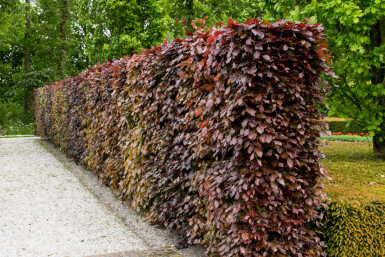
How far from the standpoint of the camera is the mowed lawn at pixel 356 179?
10.9ft

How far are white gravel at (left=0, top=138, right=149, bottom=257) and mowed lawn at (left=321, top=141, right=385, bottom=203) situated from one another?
96.5 inches

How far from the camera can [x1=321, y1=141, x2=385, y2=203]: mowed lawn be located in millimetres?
3309

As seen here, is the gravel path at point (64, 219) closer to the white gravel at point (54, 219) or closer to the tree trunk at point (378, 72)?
the white gravel at point (54, 219)

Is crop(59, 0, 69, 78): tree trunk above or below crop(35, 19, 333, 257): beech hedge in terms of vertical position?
above

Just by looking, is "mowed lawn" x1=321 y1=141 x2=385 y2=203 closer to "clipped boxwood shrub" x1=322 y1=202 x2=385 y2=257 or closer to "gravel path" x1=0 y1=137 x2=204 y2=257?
"clipped boxwood shrub" x1=322 y1=202 x2=385 y2=257

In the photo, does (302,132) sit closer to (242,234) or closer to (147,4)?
(242,234)

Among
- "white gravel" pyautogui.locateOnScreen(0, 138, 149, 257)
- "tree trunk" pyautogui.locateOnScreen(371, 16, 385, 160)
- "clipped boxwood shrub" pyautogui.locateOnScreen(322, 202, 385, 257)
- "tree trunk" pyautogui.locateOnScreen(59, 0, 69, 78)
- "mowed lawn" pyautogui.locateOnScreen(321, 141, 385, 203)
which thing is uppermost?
"tree trunk" pyautogui.locateOnScreen(59, 0, 69, 78)

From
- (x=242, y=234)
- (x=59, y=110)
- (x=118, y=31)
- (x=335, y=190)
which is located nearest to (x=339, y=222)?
(x=335, y=190)

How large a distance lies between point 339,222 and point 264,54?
178 centimetres

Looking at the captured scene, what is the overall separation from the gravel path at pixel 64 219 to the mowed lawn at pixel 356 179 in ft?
5.77

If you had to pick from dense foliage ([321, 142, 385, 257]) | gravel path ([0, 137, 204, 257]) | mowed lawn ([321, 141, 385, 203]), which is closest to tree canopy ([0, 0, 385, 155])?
mowed lawn ([321, 141, 385, 203])

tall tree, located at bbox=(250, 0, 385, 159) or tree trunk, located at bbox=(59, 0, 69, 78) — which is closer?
tall tree, located at bbox=(250, 0, 385, 159)

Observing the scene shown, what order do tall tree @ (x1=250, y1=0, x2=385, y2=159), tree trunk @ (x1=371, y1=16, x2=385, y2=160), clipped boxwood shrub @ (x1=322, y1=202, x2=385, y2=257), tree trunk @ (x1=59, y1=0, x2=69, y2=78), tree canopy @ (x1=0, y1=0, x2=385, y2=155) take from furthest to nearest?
tree trunk @ (x1=59, y1=0, x2=69, y2=78)
tree trunk @ (x1=371, y1=16, x2=385, y2=160)
tree canopy @ (x1=0, y1=0, x2=385, y2=155)
tall tree @ (x1=250, y1=0, x2=385, y2=159)
clipped boxwood shrub @ (x1=322, y1=202, x2=385, y2=257)

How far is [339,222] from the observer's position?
315 cm
